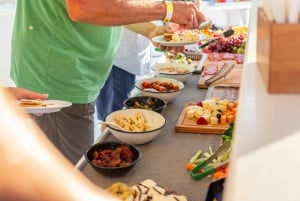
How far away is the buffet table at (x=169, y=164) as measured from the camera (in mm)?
1040

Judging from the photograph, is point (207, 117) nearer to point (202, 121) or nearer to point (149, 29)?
point (202, 121)

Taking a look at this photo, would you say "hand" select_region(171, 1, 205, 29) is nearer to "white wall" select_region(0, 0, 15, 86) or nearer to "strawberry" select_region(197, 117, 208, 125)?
"strawberry" select_region(197, 117, 208, 125)

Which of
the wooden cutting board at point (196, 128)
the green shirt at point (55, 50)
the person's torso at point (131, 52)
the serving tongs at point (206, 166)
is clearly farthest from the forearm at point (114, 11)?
the person's torso at point (131, 52)

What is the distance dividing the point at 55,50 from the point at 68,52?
0.15 ft

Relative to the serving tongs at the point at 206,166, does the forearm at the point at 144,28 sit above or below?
above

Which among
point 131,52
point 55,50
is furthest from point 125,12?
point 131,52

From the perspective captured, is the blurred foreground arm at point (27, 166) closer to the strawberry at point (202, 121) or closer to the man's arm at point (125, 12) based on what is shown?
the strawberry at point (202, 121)

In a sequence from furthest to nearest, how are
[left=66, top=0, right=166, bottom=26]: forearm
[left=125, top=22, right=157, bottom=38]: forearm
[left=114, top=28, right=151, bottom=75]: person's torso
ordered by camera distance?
[left=114, top=28, right=151, bottom=75]: person's torso → [left=125, top=22, right=157, bottom=38]: forearm → [left=66, top=0, right=166, bottom=26]: forearm

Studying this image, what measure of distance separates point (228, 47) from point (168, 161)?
1279mm

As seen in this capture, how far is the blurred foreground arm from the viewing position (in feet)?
1.39

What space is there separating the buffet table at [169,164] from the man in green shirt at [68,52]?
362mm

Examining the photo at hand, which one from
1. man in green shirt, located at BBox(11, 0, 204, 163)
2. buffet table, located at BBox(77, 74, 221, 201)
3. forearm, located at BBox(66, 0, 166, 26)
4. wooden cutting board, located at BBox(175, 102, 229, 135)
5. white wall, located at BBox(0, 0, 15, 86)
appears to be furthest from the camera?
white wall, located at BBox(0, 0, 15, 86)

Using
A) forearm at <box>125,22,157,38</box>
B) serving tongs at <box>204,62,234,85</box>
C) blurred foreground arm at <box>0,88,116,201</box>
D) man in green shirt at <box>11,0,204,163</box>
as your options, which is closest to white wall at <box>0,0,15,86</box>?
forearm at <box>125,22,157,38</box>

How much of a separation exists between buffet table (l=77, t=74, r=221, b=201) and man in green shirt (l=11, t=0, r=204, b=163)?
36 cm
